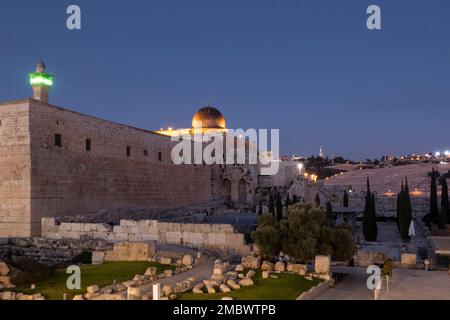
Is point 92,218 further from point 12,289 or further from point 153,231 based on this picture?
point 12,289

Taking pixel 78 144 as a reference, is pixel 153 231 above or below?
below

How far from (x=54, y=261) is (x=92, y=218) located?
150 inches

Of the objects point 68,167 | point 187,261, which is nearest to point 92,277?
point 187,261

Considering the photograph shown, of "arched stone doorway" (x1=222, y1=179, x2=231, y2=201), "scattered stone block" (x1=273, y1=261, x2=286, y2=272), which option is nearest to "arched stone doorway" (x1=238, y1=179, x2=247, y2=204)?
"arched stone doorway" (x1=222, y1=179, x2=231, y2=201)

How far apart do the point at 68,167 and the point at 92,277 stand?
374 inches

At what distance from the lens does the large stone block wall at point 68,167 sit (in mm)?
17266

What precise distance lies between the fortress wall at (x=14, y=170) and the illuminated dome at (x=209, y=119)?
85.6 feet

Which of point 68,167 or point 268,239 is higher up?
point 68,167

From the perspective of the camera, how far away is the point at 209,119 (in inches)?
1698

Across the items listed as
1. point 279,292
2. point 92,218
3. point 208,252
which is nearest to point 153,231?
point 208,252

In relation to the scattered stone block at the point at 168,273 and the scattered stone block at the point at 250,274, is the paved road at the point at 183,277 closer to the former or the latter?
the scattered stone block at the point at 168,273

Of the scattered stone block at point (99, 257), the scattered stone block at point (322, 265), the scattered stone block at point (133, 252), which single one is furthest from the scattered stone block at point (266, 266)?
the scattered stone block at point (99, 257)

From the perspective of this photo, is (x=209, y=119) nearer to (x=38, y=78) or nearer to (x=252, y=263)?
(x=38, y=78)

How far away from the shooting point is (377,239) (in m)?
22.4
